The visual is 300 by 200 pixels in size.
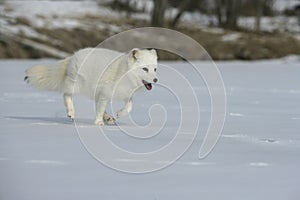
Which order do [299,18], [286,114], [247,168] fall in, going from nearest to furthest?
[247,168] → [286,114] → [299,18]

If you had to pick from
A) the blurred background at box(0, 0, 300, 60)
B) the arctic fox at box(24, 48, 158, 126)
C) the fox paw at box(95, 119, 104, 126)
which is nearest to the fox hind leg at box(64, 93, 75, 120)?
the arctic fox at box(24, 48, 158, 126)

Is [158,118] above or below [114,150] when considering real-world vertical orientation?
below

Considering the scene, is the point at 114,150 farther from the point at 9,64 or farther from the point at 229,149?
the point at 9,64

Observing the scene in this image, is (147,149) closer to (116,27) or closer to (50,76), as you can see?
(50,76)

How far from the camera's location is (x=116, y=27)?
82.7ft

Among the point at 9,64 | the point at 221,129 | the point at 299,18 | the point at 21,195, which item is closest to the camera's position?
the point at 21,195

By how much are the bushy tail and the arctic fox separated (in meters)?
0.04

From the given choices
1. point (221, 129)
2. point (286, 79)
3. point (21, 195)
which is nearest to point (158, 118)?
point (221, 129)

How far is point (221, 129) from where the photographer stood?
652 centimetres

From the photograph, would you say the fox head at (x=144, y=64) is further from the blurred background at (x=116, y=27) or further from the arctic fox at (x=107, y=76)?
the blurred background at (x=116, y=27)

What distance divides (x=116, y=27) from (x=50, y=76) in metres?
18.2

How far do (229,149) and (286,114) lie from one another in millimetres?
2942

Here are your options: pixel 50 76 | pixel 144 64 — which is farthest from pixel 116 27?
pixel 144 64

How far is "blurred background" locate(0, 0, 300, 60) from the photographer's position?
21828 millimetres
